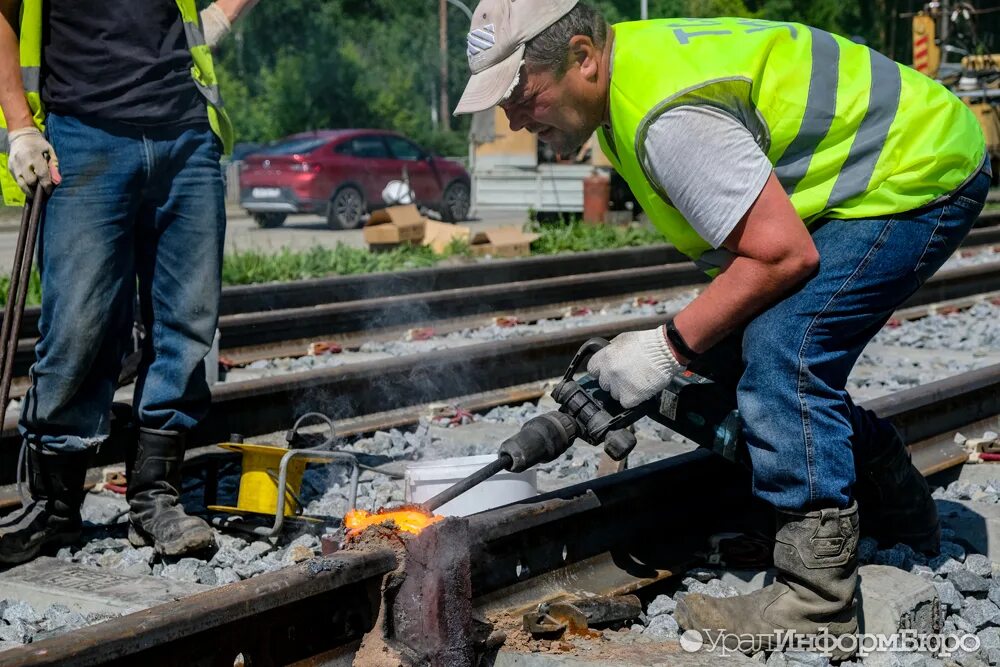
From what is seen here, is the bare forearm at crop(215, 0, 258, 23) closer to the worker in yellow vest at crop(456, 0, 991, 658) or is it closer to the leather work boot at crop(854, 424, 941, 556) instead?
the worker in yellow vest at crop(456, 0, 991, 658)

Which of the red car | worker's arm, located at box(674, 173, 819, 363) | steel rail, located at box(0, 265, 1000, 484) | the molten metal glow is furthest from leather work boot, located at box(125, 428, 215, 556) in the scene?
the red car

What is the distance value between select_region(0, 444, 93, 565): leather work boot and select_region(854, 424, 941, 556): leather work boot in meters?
2.54

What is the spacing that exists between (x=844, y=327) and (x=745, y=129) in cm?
63

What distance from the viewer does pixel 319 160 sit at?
2302cm

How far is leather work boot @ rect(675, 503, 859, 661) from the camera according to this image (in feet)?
10.6

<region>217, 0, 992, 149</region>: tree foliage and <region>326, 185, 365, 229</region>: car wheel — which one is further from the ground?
<region>217, 0, 992, 149</region>: tree foliage

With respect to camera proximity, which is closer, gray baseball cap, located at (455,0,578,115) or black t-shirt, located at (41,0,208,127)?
gray baseball cap, located at (455,0,578,115)

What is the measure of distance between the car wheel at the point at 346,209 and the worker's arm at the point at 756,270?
20443mm

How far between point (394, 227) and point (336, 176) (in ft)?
32.9

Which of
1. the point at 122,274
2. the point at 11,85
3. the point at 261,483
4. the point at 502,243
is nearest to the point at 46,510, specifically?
the point at 261,483

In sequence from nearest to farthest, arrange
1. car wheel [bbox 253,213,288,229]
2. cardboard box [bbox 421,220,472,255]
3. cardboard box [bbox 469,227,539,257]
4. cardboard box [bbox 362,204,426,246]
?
cardboard box [bbox 362,204,426,246]
cardboard box [bbox 469,227,539,257]
cardboard box [bbox 421,220,472,255]
car wheel [bbox 253,213,288,229]

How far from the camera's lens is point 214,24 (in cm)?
447

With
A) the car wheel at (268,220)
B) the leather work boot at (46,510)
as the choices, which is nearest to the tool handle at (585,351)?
the leather work boot at (46,510)

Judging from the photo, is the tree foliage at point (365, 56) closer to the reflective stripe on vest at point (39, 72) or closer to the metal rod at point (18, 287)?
the reflective stripe on vest at point (39, 72)
